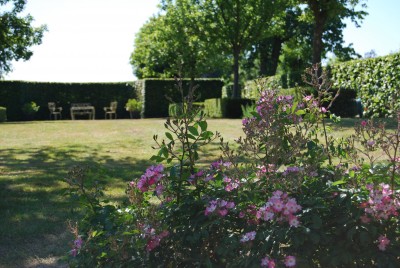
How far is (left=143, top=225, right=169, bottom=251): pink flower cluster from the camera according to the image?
8.05 ft

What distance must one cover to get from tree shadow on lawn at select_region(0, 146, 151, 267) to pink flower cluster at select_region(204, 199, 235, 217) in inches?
39.0

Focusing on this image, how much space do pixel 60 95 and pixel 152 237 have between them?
86.0ft

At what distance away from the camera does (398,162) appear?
268cm

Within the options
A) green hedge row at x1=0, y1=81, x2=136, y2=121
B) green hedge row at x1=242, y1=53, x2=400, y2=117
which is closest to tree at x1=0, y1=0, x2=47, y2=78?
green hedge row at x1=0, y1=81, x2=136, y2=121

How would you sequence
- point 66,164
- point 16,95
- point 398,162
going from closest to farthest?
point 398,162 < point 66,164 < point 16,95

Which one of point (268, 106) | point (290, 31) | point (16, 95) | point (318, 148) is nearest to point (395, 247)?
point (318, 148)

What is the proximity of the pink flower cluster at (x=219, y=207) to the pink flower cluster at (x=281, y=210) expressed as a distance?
180mm

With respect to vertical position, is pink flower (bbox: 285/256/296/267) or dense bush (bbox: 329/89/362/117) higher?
dense bush (bbox: 329/89/362/117)

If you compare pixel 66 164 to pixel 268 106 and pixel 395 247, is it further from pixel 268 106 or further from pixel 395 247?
pixel 395 247

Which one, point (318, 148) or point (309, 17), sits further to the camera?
point (309, 17)

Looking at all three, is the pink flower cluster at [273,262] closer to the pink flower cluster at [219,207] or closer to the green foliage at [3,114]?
the pink flower cluster at [219,207]

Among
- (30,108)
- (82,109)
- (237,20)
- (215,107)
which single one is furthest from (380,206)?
(82,109)

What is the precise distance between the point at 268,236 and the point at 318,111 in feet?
3.86

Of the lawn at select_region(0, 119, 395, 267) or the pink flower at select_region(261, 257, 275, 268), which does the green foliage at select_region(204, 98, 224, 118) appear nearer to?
the lawn at select_region(0, 119, 395, 267)
